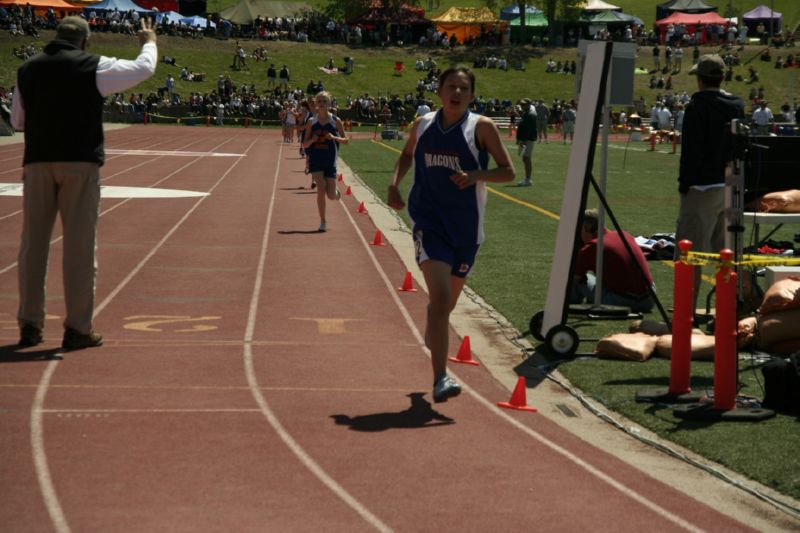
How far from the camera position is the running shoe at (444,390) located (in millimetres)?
7770

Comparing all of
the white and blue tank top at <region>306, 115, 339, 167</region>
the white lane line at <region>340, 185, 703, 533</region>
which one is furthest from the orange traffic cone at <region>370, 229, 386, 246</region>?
the white lane line at <region>340, 185, 703, 533</region>

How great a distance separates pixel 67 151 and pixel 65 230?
1.79ft

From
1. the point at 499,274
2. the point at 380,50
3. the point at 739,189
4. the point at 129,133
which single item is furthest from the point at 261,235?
the point at 380,50

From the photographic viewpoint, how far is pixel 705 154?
10250mm

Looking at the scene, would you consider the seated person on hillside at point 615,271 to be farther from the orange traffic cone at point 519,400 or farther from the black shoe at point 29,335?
the black shoe at point 29,335

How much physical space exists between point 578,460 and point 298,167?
30620 millimetres

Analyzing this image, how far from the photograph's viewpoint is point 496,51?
96.2 meters

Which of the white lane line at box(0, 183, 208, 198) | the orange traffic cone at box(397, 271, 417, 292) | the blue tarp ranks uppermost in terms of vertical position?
the blue tarp

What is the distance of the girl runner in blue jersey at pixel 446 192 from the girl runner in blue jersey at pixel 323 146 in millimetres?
10723

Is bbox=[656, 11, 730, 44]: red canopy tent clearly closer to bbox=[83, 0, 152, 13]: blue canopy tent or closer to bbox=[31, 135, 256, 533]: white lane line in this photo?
bbox=[83, 0, 152, 13]: blue canopy tent

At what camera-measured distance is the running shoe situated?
777 cm

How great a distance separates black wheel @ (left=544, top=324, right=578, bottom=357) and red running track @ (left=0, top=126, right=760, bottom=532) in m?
0.61

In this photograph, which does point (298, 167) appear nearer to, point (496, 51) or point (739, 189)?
point (739, 189)

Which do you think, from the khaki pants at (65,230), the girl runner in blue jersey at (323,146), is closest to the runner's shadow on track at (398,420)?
the khaki pants at (65,230)
